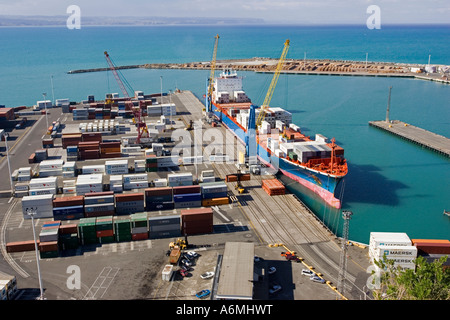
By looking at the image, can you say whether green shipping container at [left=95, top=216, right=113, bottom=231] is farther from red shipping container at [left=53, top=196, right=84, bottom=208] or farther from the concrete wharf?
the concrete wharf

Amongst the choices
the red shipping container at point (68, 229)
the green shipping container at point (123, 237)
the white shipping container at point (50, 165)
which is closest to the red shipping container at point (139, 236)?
the green shipping container at point (123, 237)

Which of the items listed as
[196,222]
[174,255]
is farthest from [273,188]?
[174,255]

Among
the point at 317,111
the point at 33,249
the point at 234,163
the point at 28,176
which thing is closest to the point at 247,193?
Result: the point at 234,163

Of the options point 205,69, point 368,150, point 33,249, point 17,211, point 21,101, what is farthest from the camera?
point 205,69

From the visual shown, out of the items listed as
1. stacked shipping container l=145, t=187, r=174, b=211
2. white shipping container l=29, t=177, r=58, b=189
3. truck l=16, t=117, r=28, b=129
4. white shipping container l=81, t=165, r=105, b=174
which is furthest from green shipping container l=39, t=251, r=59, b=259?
truck l=16, t=117, r=28, b=129

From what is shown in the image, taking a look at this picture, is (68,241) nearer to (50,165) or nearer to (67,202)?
(67,202)
